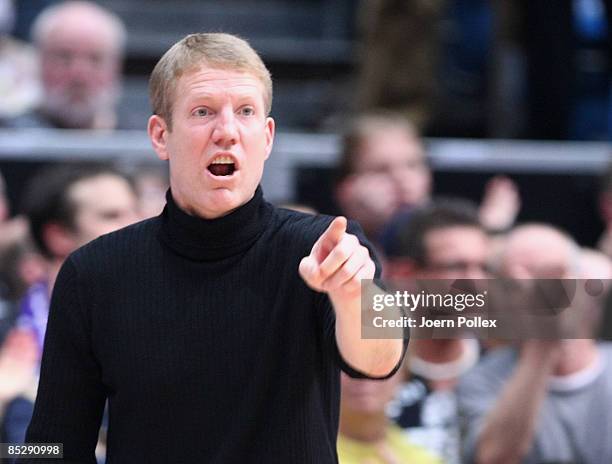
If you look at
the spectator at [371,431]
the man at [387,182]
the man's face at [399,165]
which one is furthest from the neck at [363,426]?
the man's face at [399,165]

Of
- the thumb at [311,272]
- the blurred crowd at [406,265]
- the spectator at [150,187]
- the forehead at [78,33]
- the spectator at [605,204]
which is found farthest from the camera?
the forehead at [78,33]

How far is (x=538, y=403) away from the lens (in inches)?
179

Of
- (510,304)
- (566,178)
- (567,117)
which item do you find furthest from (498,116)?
(510,304)

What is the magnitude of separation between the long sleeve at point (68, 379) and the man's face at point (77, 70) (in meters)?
3.41

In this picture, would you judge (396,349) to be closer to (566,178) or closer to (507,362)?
(507,362)

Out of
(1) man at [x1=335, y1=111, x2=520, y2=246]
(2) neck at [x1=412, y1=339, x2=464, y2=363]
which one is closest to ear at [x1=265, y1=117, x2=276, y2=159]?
(2) neck at [x1=412, y1=339, x2=464, y2=363]

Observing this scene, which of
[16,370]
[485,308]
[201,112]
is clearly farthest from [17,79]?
[201,112]

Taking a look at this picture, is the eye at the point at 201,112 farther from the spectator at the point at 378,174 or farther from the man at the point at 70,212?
the spectator at the point at 378,174

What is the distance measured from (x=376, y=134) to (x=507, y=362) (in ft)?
4.57

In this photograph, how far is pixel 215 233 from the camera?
2389mm

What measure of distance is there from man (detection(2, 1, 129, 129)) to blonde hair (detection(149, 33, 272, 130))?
134 inches

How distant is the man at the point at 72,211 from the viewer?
4.82 m

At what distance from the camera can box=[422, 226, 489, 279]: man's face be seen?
15.6 feet

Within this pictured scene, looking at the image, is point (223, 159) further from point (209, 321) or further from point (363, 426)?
point (363, 426)
